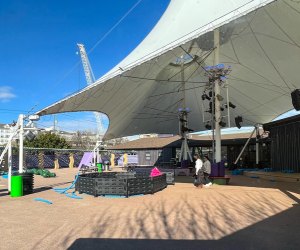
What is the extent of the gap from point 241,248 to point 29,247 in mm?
3523

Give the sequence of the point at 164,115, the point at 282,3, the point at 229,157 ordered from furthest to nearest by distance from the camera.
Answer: the point at 229,157
the point at 164,115
the point at 282,3

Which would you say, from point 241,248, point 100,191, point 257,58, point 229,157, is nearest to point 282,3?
point 257,58

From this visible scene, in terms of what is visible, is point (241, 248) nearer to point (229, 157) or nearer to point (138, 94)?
point (138, 94)

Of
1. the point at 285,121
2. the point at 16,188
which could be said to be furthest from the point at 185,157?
the point at 16,188

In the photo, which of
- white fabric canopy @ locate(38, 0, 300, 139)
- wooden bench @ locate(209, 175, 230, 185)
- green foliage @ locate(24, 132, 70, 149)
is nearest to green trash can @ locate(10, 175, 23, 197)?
white fabric canopy @ locate(38, 0, 300, 139)

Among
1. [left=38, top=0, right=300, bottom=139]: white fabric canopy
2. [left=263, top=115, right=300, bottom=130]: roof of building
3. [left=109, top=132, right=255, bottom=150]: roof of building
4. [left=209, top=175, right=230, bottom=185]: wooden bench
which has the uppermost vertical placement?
[left=38, top=0, right=300, bottom=139]: white fabric canopy

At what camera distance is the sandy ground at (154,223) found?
6.21 m

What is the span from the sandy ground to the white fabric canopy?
6.50 metres

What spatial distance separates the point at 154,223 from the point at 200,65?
594 inches

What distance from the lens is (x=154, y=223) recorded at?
7.82 meters

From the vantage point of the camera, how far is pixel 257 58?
21250 mm

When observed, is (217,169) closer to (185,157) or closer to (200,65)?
(200,65)

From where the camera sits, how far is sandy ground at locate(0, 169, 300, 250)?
6215mm

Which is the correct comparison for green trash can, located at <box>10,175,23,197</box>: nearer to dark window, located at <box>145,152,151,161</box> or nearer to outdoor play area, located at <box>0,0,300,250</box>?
outdoor play area, located at <box>0,0,300,250</box>
